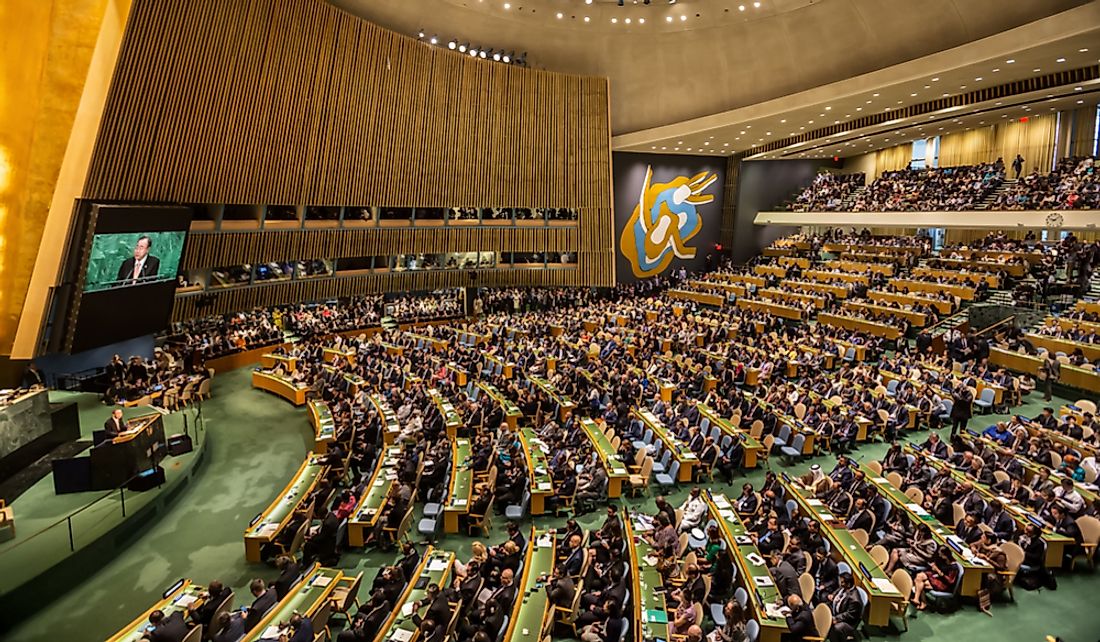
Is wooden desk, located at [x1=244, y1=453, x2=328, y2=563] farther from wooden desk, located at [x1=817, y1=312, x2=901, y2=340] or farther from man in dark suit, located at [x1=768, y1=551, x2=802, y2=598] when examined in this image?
wooden desk, located at [x1=817, y1=312, x2=901, y2=340]

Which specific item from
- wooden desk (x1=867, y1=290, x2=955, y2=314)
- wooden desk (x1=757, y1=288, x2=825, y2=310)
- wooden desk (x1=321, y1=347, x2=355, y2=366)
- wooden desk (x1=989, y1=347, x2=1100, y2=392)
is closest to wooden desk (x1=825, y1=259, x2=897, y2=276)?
wooden desk (x1=867, y1=290, x2=955, y2=314)

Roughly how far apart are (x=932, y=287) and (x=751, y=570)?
54.3 ft

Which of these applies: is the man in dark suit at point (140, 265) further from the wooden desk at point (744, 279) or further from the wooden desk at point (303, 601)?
the wooden desk at point (744, 279)

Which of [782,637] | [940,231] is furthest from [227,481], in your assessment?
[940,231]

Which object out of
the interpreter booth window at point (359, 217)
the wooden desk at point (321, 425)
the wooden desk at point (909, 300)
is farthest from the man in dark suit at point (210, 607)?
the wooden desk at point (909, 300)

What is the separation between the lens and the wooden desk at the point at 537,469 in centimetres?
992

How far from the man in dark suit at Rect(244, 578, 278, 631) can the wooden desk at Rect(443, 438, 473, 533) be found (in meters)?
2.85

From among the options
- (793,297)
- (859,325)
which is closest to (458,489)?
(859,325)

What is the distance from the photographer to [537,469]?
10547mm

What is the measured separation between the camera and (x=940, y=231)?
1115 inches

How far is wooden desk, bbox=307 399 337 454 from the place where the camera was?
12.5 m

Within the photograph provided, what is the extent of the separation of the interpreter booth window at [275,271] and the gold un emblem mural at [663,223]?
14215 millimetres

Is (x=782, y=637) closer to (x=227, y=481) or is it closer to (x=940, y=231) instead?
(x=227, y=481)

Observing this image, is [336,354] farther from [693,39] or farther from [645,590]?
[693,39]
